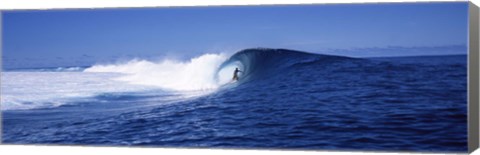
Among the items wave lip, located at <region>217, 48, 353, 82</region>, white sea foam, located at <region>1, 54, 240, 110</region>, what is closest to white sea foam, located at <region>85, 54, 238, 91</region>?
white sea foam, located at <region>1, 54, 240, 110</region>

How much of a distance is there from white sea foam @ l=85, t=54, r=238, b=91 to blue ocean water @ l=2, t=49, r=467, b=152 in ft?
0.29

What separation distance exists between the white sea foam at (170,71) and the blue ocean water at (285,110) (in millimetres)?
88

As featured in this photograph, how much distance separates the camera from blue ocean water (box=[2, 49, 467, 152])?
6797 millimetres

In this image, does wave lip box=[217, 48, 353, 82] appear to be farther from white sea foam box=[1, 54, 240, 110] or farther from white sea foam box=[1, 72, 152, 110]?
white sea foam box=[1, 72, 152, 110]

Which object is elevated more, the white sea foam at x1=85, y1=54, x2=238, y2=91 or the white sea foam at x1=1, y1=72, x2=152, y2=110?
the white sea foam at x1=85, y1=54, x2=238, y2=91

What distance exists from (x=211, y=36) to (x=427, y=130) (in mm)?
2046

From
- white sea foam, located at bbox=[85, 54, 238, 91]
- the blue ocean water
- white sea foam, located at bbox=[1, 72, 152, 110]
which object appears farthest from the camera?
white sea foam, located at bbox=[1, 72, 152, 110]

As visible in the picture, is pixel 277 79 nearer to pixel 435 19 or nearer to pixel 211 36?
pixel 211 36

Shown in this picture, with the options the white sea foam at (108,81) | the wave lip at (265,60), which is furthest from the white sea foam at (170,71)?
the wave lip at (265,60)

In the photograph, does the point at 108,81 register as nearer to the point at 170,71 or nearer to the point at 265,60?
the point at 170,71

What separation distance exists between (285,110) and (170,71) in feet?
3.90

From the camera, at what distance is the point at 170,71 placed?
305 inches

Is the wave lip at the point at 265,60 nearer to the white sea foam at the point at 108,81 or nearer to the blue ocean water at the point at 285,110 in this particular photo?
the blue ocean water at the point at 285,110

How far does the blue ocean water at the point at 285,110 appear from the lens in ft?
22.3
